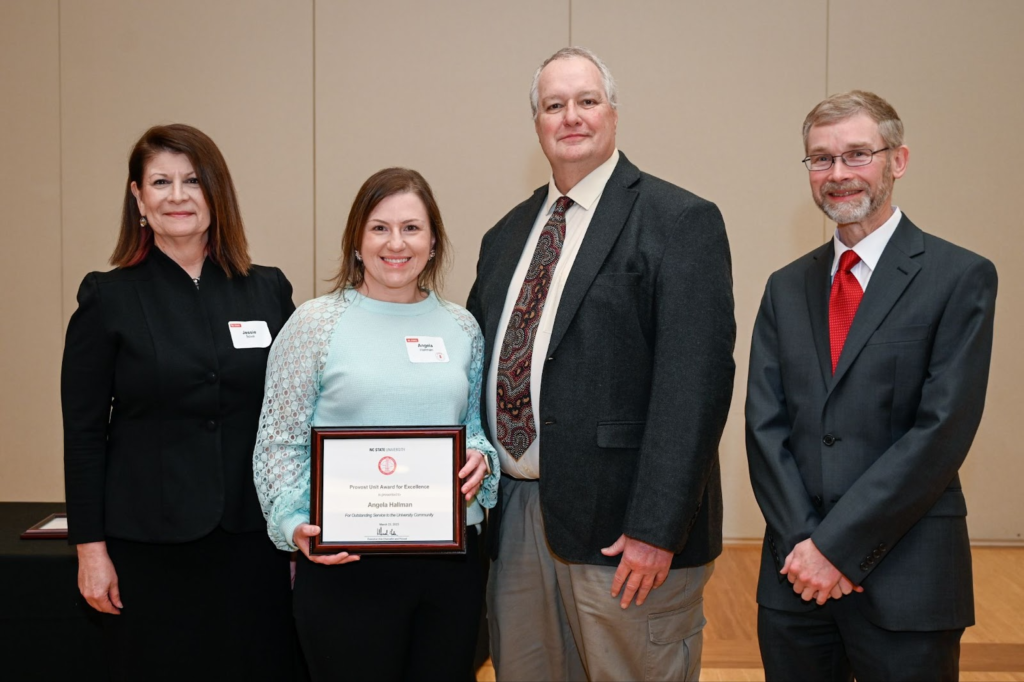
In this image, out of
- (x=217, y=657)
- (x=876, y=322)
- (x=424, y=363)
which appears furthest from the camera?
(x=217, y=657)

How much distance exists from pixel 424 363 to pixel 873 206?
3.92 ft

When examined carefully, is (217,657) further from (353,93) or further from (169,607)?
(353,93)

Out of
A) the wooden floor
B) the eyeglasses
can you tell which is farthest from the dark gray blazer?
the wooden floor

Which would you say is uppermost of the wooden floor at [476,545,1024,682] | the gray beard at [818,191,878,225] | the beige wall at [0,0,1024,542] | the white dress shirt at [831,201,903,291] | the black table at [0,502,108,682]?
the beige wall at [0,0,1024,542]

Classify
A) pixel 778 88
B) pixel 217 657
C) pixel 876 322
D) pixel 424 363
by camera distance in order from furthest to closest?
pixel 778 88 → pixel 217 657 → pixel 424 363 → pixel 876 322

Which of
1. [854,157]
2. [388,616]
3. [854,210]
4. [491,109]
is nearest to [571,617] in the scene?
[388,616]

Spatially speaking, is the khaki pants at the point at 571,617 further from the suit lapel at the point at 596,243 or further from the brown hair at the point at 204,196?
the brown hair at the point at 204,196

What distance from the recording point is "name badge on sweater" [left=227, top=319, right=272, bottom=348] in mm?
2221

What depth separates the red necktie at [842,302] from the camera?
79.5 inches

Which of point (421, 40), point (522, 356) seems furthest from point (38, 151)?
point (522, 356)

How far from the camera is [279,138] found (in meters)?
5.32

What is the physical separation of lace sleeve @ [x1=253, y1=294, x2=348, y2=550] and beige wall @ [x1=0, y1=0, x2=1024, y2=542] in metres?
3.44

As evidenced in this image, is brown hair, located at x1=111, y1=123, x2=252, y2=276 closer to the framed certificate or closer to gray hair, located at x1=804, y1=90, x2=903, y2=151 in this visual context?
the framed certificate

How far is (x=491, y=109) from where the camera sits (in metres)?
5.30
